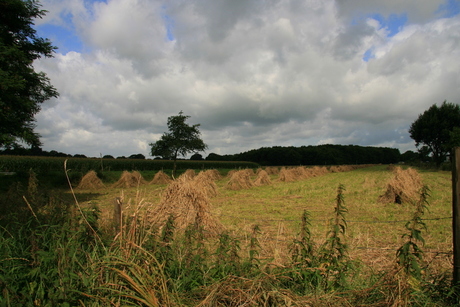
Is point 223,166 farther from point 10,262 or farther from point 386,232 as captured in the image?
point 10,262

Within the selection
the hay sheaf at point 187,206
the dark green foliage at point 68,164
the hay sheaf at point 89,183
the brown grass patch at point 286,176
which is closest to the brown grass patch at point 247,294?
the hay sheaf at point 187,206

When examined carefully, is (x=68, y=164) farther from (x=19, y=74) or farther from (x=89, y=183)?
(x=19, y=74)

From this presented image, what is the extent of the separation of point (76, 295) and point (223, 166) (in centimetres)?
5271

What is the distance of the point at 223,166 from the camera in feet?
181

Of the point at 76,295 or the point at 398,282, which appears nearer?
the point at 76,295

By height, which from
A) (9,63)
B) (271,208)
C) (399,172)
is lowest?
(271,208)

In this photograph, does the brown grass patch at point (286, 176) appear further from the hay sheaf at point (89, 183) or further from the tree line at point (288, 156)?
the tree line at point (288, 156)

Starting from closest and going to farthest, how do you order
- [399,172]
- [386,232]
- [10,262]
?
[10,262], [386,232], [399,172]

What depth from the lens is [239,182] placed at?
18594 mm

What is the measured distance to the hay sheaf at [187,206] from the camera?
698 centimetres

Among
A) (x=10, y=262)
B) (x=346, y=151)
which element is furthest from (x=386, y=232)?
(x=346, y=151)

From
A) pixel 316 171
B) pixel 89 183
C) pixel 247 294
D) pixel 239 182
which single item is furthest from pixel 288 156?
pixel 247 294

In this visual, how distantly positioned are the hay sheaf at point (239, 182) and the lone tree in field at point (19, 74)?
1124 cm

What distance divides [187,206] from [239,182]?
456 inches
